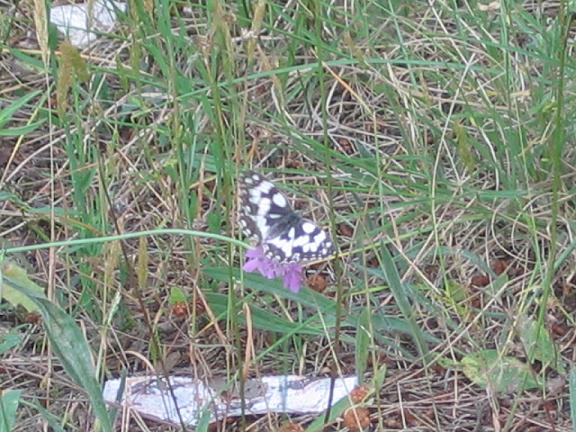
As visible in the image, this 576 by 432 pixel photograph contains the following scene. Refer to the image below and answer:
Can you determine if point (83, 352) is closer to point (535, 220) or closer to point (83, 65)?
point (83, 65)

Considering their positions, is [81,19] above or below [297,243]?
above

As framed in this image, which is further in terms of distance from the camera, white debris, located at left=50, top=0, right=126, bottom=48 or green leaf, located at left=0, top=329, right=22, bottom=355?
white debris, located at left=50, top=0, right=126, bottom=48

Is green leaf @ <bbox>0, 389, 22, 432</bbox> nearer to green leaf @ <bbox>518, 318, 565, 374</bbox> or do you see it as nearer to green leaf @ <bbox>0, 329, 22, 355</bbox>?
green leaf @ <bbox>0, 329, 22, 355</bbox>

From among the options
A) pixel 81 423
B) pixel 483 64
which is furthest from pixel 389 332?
pixel 483 64

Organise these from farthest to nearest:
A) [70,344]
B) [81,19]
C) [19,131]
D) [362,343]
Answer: [81,19]
[19,131]
[362,343]
[70,344]

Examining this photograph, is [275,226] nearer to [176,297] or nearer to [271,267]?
[271,267]

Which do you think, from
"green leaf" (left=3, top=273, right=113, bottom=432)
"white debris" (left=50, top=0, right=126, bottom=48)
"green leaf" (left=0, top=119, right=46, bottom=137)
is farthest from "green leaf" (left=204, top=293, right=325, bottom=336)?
"white debris" (left=50, top=0, right=126, bottom=48)

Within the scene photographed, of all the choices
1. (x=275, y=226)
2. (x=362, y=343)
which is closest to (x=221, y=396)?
(x=362, y=343)

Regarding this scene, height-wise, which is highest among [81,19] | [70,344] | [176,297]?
[81,19]
